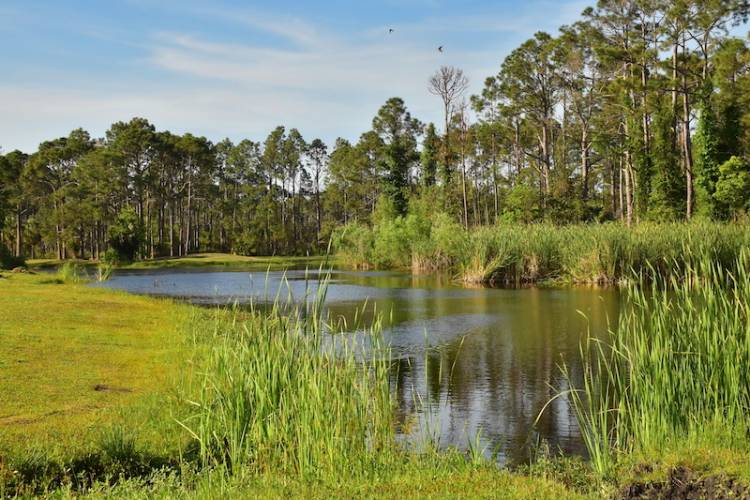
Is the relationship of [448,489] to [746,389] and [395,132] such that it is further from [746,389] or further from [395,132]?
[395,132]

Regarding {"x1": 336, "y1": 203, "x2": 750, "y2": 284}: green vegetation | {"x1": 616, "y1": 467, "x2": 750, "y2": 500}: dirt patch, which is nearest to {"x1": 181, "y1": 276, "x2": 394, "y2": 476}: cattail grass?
{"x1": 616, "y1": 467, "x2": 750, "y2": 500}: dirt patch

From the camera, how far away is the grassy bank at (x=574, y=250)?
934 inches

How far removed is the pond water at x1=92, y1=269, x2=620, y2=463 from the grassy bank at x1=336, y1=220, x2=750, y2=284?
4.66 ft

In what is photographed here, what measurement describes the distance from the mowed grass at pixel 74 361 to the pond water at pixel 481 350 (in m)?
2.00

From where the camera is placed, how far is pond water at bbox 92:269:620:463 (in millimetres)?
8438

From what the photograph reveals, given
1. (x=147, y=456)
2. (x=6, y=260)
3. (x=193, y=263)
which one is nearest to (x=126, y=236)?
(x=193, y=263)

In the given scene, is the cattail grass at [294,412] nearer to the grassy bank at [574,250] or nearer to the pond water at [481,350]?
the pond water at [481,350]

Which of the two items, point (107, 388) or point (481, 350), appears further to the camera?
point (481, 350)

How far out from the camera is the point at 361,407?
6.71 meters

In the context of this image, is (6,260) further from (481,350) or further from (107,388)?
(107,388)

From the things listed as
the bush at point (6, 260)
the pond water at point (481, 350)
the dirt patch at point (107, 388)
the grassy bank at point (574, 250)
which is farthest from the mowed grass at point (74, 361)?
the bush at point (6, 260)

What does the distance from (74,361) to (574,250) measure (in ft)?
67.2

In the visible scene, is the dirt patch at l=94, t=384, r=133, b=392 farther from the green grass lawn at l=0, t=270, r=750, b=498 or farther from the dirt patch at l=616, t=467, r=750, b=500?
the dirt patch at l=616, t=467, r=750, b=500

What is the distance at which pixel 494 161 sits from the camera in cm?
6138
